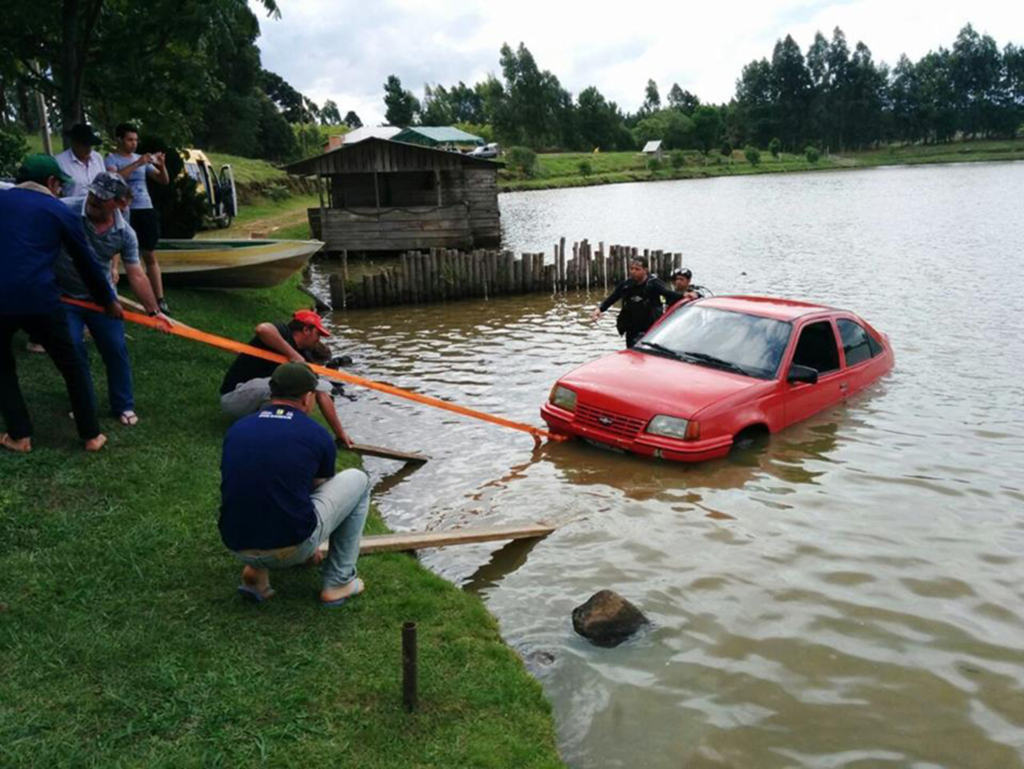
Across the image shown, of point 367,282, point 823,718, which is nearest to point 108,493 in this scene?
point 823,718

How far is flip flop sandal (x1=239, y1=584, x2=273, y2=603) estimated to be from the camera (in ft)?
17.0

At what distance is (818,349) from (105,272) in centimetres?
817

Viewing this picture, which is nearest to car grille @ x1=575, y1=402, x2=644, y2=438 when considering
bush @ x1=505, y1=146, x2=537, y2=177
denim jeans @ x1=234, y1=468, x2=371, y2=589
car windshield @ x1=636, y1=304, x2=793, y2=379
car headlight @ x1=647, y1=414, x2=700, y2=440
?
car headlight @ x1=647, y1=414, x2=700, y2=440

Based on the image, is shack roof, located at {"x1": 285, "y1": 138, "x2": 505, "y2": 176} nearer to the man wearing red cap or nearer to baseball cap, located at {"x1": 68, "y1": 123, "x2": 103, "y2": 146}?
baseball cap, located at {"x1": 68, "y1": 123, "x2": 103, "y2": 146}

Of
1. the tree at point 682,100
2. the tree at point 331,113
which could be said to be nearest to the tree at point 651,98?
the tree at point 682,100

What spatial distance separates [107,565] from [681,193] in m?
Answer: 68.3

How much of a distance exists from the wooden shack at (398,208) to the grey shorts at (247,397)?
20429 millimetres

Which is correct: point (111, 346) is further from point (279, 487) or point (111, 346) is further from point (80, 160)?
point (279, 487)

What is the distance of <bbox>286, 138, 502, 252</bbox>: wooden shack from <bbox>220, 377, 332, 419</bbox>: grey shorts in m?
20.4

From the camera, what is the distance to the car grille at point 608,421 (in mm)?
8734

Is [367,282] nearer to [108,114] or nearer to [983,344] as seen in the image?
[108,114]

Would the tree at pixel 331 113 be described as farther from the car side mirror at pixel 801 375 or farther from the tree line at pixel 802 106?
the car side mirror at pixel 801 375

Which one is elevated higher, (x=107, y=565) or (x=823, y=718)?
(x=107, y=565)

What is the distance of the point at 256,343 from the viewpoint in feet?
27.3
